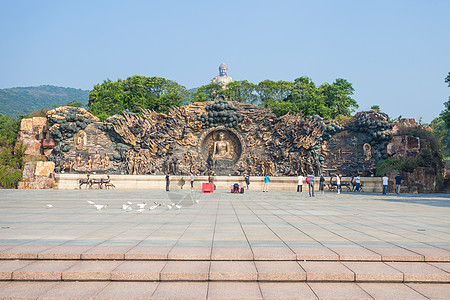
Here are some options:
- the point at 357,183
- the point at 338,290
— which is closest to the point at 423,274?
the point at 338,290

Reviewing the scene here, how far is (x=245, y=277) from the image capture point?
618 centimetres

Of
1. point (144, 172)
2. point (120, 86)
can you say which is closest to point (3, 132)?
point (144, 172)

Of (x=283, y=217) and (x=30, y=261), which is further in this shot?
(x=283, y=217)

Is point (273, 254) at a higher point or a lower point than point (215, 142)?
lower

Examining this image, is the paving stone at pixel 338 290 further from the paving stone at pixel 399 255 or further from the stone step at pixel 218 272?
the paving stone at pixel 399 255

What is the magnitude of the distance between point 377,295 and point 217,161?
3417 cm

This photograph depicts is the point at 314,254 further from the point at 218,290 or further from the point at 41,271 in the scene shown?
the point at 41,271

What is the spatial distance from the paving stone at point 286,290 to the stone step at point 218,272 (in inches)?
4.7

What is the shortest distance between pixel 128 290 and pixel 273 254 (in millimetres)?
2767

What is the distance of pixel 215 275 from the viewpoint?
619cm

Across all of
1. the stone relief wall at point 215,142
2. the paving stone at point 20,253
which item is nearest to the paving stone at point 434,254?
the paving stone at point 20,253

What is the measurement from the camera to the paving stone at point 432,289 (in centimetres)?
563

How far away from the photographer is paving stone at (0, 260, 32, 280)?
6184 mm

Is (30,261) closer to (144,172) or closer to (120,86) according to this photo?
(144,172)
